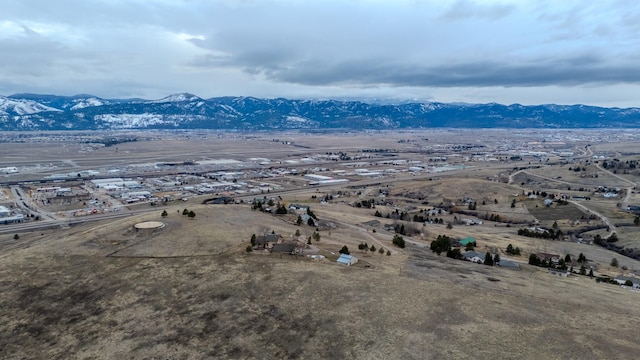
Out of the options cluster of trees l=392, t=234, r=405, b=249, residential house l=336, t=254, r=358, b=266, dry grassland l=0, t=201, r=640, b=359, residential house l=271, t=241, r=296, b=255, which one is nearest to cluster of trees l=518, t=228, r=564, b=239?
dry grassland l=0, t=201, r=640, b=359

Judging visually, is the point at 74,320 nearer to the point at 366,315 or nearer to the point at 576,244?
the point at 366,315

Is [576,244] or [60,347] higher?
[60,347]

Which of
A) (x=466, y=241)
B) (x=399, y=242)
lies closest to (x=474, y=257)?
(x=399, y=242)

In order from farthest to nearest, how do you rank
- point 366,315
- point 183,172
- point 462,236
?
point 183,172 → point 462,236 → point 366,315

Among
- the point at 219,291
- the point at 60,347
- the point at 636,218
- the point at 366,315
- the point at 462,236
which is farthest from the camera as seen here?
the point at 636,218

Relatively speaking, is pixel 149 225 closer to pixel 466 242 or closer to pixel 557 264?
pixel 466 242

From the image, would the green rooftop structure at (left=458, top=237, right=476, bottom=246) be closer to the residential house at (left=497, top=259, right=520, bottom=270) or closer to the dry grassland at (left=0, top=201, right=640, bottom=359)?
the residential house at (left=497, top=259, right=520, bottom=270)

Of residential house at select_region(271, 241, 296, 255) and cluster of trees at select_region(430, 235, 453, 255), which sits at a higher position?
residential house at select_region(271, 241, 296, 255)

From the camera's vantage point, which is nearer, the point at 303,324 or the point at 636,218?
the point at 303,324

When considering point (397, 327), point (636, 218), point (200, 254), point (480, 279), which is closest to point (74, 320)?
point (200, 254)
